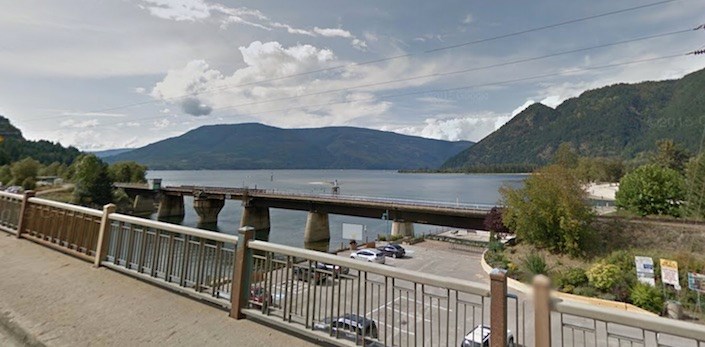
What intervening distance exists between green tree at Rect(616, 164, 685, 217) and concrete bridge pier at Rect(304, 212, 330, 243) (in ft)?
102

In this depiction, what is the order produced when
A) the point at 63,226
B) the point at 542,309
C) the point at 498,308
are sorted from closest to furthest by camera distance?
1. the point at 542,309
2. the point at 498,308
3. the point at 63,226

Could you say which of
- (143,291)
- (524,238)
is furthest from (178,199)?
(143,291)

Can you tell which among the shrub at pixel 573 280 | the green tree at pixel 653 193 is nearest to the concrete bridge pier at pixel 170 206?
the shrub at pixel 573 280

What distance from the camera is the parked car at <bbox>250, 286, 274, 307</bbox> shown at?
474 cm

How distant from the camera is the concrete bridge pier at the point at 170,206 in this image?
60.8 meters

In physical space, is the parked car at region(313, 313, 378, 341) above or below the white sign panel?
above

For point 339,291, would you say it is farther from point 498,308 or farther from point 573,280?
point 573,280

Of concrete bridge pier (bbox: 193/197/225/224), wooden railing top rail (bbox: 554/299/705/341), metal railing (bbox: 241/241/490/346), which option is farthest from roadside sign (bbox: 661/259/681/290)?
concrete bridge pier (bbox: 193/197/225/224)

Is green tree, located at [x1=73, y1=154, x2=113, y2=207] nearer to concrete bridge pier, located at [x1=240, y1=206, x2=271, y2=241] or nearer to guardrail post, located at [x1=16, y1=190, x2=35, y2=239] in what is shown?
concrete bridge pier, located at [x1=240, y1=206, x2=271, y2=241]

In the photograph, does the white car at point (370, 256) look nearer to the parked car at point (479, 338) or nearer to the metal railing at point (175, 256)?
the parked car at point (479, 338)

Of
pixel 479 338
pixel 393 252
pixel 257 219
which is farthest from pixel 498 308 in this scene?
pixel 257 219

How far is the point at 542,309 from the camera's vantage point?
7.91 ft

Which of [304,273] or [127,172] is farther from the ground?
[127,172]

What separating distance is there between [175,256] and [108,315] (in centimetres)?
122
